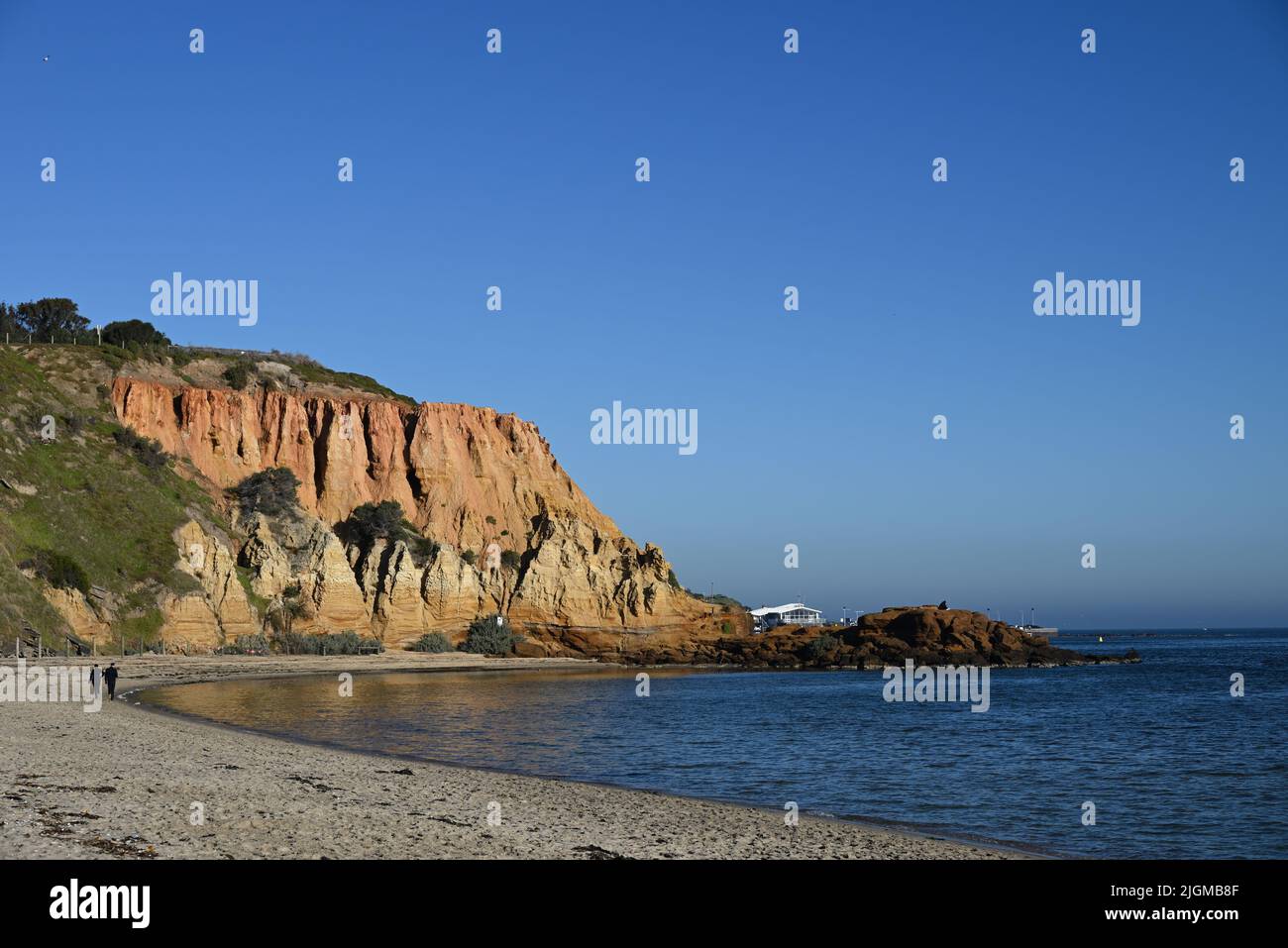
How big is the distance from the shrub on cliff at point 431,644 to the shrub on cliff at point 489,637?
221cm

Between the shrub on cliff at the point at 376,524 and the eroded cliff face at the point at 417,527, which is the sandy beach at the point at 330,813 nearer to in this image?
the eroded cliff face at the point at 417,527

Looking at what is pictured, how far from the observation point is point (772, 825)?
57.1 ft

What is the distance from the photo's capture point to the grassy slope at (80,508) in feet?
165

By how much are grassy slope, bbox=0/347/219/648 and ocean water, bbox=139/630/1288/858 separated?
9.03 m

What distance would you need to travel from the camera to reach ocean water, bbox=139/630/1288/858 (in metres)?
19.5

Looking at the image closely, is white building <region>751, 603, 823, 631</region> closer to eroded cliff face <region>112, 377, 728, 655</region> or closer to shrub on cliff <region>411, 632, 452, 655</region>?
eroded cliff face <region>112, 377, 728, 655</region>

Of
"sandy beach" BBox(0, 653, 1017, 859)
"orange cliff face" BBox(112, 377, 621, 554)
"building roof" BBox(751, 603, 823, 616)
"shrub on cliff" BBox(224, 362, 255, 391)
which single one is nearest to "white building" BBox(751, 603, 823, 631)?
"building roof" BBox(751, 603, 823, 616)

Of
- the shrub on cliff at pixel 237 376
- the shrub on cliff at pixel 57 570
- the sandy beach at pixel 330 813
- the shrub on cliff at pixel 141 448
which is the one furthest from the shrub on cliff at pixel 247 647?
the sandy beach at pixel 330 813

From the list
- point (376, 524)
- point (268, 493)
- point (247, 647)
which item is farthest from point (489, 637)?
point (247, 647)

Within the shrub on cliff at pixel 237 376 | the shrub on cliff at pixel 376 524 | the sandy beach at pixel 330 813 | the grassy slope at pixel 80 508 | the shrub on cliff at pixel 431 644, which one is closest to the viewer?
the sandy beach at pixel 330 813

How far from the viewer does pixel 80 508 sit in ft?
187
